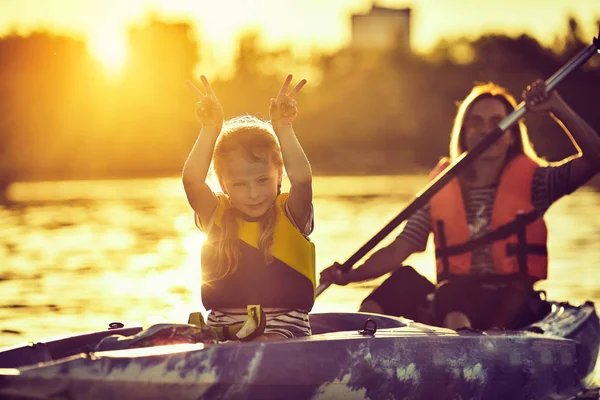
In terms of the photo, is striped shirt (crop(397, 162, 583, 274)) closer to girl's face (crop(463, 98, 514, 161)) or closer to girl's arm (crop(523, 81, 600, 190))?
girl's arm (crop(523, 81, 600, 190))

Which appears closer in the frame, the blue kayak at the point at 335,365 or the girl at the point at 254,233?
the blue kayak at the point at 335,365

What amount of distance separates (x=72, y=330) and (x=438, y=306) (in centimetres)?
289

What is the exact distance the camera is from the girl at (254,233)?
4387 mm

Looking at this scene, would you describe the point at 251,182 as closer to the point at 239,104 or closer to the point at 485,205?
the point at 485,205

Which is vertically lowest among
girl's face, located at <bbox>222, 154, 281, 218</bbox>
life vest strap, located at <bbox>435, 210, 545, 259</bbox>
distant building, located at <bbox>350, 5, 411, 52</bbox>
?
life vest strap, located at <bbox>435, 210, 545, 259</bbox>

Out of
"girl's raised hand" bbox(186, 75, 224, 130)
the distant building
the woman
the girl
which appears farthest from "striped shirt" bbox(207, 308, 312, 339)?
the distant building

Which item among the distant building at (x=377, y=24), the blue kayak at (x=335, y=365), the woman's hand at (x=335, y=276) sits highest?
the distant building at (x=377, y=24)

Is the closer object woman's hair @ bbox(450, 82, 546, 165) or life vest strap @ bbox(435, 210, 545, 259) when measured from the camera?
life vest strap @ bbox(435, 210, 545, 259)

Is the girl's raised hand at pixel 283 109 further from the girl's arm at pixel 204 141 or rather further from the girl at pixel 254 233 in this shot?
the girl's arm at pixel 204 141

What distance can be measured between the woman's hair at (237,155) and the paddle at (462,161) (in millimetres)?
1294

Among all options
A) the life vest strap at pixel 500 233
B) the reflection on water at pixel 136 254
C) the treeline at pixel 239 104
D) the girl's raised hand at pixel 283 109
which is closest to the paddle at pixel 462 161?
the life vest strap at pixel 500 233

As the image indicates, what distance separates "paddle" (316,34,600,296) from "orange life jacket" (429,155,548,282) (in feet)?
0.34

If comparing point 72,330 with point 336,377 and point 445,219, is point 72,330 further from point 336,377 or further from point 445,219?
point 336,377

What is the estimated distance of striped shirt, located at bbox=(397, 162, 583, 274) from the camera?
5.73 m
